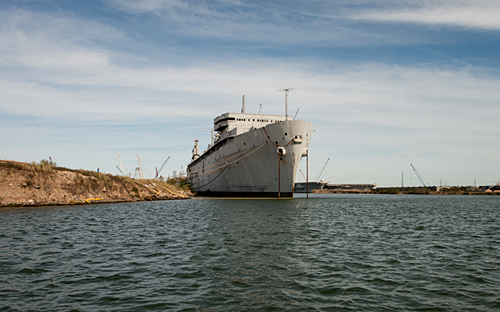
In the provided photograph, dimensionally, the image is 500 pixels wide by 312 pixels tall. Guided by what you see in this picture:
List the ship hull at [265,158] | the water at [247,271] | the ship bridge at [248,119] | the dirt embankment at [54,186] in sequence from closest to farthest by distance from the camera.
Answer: the water at [247,271] → the dirt embankment at [54,186] → the ship hull at [265,158] → the ship bridge at [248,119]

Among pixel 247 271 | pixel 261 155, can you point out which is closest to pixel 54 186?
→ pixel 261 155

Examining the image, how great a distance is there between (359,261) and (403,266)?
135 cm

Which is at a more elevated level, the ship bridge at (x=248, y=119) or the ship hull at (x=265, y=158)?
the ship bridge at (x=248, y=119)

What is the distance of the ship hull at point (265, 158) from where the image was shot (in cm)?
4116

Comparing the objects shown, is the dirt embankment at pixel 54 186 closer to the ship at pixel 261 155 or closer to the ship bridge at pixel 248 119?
the ship at pixel 261 155

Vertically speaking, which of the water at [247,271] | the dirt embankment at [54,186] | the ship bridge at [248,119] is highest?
the ship bridge at [248,119]

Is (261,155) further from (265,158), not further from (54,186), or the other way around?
(54,186)

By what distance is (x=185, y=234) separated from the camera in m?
17.0

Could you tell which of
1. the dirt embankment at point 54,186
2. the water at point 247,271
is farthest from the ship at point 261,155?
the water at point 247,271

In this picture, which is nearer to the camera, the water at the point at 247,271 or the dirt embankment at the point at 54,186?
the water at the point at 247,271

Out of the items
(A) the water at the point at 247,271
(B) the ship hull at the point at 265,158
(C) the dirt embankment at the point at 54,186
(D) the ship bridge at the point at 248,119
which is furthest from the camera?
(D) the ship bridge at the point at 248,119

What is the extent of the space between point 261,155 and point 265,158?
2.19 ft

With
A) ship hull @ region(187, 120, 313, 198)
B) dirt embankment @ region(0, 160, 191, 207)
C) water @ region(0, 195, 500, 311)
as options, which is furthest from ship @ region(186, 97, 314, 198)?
water @ region(0, 195, 500, 311)

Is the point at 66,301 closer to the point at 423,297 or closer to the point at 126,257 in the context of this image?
the point at 126,257
